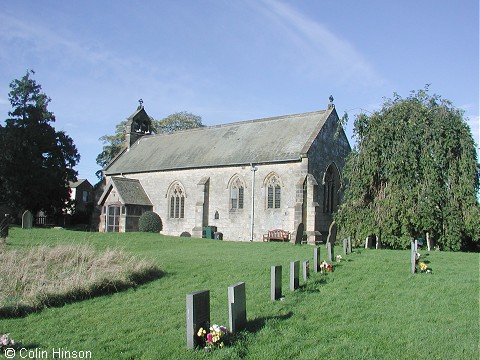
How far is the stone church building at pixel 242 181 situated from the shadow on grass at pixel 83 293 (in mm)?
12743

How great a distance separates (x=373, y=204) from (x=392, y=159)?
2.32 meters

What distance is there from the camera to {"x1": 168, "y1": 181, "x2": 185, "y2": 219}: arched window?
34.8 m

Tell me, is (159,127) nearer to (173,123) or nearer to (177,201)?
(173,123)

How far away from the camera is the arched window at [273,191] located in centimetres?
2978

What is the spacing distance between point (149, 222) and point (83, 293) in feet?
79.7

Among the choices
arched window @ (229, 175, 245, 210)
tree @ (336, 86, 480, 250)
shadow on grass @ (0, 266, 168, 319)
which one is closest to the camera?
shadow on grass @ (0, 266, 168, 319)

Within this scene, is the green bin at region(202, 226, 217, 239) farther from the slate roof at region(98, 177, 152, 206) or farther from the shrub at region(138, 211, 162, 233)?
the slate roof at region(98, 177, 152, 206)

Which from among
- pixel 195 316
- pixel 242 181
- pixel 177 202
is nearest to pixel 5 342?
pixel 195 316

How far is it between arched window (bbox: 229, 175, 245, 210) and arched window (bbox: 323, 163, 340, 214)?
221 inches

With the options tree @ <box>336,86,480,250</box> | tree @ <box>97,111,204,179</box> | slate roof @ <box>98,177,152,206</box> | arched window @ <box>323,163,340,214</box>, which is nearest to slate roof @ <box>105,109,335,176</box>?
slate roof @ <box>98,177,152,206</box>

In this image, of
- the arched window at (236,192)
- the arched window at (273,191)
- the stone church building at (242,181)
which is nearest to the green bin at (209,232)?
the stone church building at (242,181)

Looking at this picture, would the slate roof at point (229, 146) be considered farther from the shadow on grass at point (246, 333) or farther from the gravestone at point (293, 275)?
the shadow on grass at point (246, 333)

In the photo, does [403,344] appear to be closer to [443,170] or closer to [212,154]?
[443,170]

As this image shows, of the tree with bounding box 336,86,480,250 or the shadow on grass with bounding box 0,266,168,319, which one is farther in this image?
the tree with bounding box 336,86,480,250
